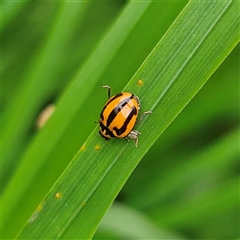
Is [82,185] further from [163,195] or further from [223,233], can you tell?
[223,233]

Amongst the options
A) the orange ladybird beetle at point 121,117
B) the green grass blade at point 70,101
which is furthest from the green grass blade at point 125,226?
the orange ladybird beetle at point 121,117

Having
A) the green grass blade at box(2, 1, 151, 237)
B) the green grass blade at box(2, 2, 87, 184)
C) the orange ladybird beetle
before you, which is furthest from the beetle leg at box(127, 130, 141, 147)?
the green grass blade at box(2, 2, 87, 184)

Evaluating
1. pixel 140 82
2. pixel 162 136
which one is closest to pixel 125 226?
pixel 162 136

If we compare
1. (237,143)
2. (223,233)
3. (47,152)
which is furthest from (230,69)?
(47,152)

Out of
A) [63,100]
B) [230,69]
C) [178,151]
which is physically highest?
[230,69]

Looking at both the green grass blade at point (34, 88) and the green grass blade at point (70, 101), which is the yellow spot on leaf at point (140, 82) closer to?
the green grass blade at point (70, 101)
